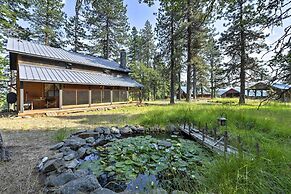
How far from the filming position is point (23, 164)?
375cm

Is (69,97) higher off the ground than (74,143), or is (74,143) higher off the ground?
(69,97)

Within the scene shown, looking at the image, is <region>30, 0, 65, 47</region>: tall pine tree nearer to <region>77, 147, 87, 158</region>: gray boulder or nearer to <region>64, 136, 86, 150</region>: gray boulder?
<region>64, 136, 86, 150</region>: gray boulder

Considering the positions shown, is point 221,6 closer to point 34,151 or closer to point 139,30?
point 34,151

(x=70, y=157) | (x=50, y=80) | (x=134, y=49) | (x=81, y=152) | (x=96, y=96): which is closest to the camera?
(x=70, y=157)

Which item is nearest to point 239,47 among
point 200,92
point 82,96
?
point 82,96

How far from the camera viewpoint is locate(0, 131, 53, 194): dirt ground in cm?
286

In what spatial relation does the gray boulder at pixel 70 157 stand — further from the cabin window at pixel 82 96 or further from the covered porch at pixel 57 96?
the cabin window at pixel 82 96

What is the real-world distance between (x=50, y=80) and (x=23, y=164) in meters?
9.56

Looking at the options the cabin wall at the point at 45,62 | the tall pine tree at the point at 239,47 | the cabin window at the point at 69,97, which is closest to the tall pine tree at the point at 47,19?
the cabin wall at the point at 45,62

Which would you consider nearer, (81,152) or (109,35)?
(81,152)

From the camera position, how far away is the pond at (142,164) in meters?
3.34

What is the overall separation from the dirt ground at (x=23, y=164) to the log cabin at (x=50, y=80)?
6.71m

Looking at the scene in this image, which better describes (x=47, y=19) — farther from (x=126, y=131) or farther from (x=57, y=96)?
(x=126, y=131)

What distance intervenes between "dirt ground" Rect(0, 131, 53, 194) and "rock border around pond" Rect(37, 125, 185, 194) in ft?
0.61
